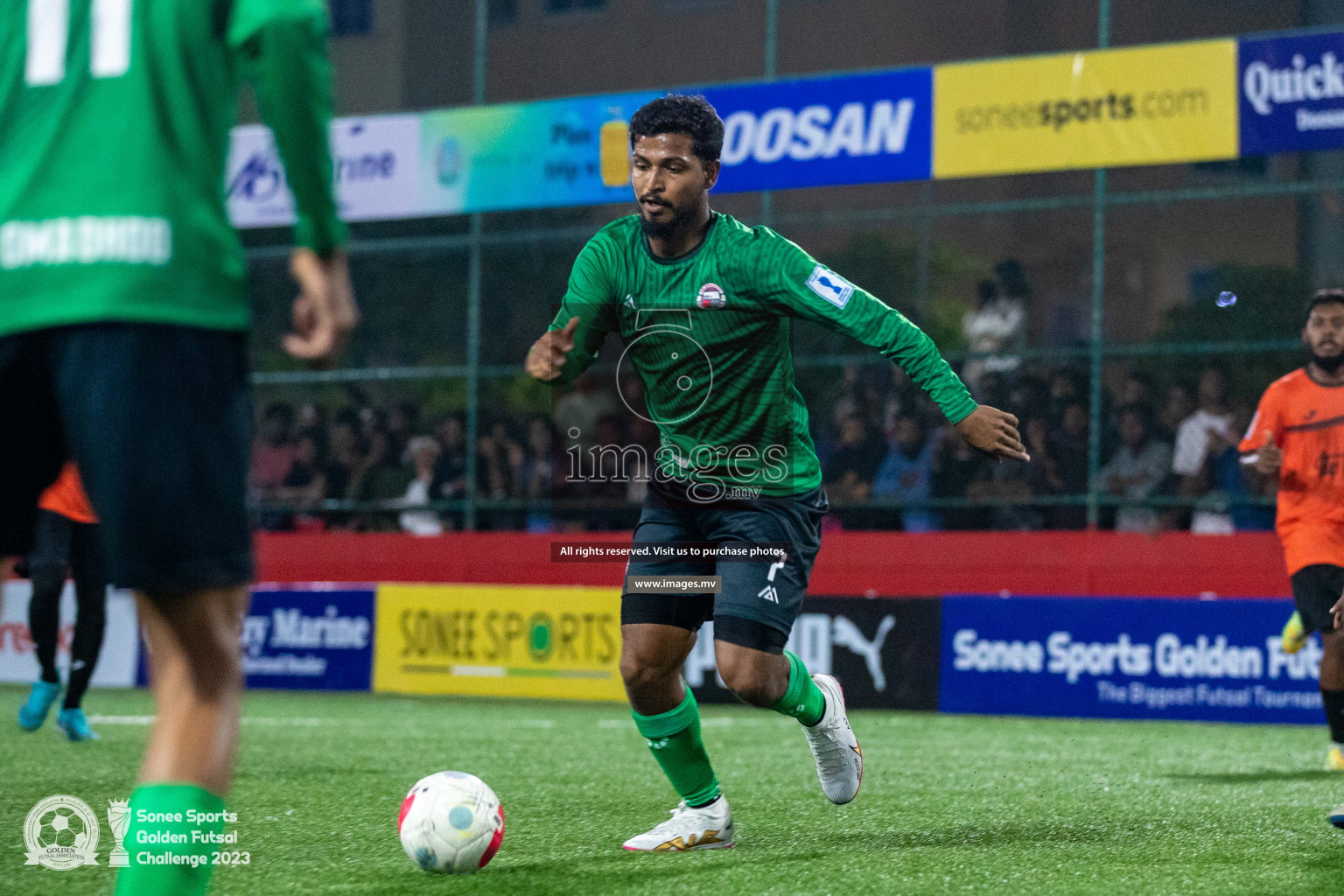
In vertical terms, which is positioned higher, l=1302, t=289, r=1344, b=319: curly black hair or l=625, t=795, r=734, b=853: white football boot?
l=1302, t=289, r=1344, b=319: curly black hair

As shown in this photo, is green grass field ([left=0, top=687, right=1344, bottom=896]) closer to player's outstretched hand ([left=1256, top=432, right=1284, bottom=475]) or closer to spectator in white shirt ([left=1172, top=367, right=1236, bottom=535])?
player's outstretched hand ([left=1256, top=432, right=1284, bottom=475])

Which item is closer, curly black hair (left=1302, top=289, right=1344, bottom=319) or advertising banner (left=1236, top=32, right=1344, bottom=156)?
curly black hair (left=1302, top=289, right=1344, bottom=319)

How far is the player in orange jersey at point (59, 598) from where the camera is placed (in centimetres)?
851

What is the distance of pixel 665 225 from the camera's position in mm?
5172

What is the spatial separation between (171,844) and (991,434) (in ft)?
9.01

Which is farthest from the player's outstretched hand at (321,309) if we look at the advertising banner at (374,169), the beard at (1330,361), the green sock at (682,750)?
the advertising banner at (374,169)

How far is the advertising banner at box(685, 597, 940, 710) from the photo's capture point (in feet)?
40.0

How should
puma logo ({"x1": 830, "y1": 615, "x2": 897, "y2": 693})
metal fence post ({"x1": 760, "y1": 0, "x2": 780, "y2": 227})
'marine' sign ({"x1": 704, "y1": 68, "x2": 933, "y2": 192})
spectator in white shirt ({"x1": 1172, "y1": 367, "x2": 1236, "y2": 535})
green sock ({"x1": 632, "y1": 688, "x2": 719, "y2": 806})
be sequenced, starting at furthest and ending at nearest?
1. metal fence post ({"x1": 760, "y1": 0, "x2": 780, "y2": 227})
2. 'marine' sign ({"x1": 704, "y1": 68, "x2": 933, "y2": 192})
3. spectator in white shirt ({"x1": 1172, "y1": 367, "x2": 1236, "y2": 535})
4. puma logo ({"x1": 830, "y1": 615, "x2": 897, "y2": 693})
5. green sock ({"x1": 632, "y1": 688, "x2": 719, "y2": 806})

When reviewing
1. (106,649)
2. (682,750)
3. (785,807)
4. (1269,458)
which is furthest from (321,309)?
(106,649)

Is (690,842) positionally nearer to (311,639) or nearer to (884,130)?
(311,639)

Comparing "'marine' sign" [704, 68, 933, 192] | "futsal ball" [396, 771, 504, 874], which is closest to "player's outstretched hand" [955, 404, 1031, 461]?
"futsal ball" [396, 771, 504, 874]

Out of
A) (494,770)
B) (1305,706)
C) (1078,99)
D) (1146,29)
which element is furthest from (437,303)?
(494,770)

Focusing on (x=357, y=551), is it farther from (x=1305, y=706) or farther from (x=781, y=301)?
→ (x=781, y=301)

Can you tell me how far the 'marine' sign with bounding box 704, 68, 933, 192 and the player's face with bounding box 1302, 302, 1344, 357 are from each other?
7157 millimetres
